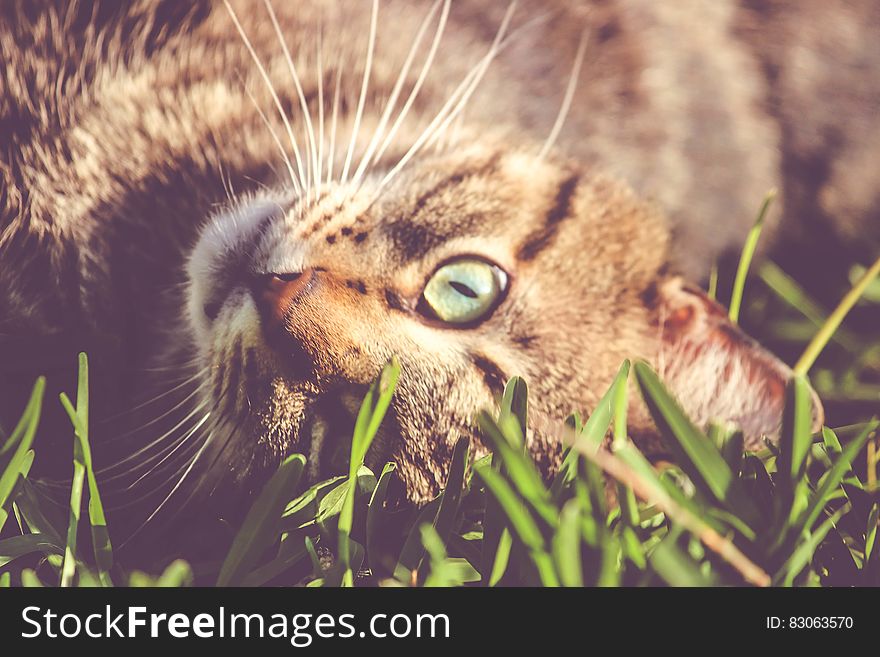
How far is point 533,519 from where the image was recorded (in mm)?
684

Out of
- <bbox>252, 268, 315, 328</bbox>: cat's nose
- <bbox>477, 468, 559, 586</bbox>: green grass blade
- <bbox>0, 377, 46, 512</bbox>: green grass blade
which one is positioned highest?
<bbox>252, 268, 315, 328</bbox>: cat's nose

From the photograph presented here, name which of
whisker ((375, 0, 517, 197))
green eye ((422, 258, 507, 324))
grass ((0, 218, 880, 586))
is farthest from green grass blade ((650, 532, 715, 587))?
whisker ((375, 0, 517, 197))

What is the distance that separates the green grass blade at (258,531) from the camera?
0.71 m

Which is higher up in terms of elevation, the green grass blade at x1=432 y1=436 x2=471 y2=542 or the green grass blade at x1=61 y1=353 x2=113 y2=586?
the green grass blade at x1=61 y1=353 x2=113 y2=586

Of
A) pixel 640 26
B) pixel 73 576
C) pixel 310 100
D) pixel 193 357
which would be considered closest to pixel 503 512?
pixel 73 576

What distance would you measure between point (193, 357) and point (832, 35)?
1.08m

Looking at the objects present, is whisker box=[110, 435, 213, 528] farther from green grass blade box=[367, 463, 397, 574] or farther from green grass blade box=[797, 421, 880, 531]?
green grass blade box=[797, 421, 880, 531]

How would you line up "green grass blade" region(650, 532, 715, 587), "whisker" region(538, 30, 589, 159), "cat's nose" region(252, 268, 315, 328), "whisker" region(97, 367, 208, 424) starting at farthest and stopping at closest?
1. "whisker" region(538, 30, 589, 159)
2. "whisker" region(97, 367, 208, 424)
3. "cat's nose" region(252, 268, 315, 328)
4. "green grass blade" region(650, 532, 715, 587)

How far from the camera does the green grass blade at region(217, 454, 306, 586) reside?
2.33 feet

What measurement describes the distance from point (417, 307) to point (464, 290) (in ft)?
0.17

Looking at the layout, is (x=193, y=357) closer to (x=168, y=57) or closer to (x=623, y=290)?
(x=168, y=57)

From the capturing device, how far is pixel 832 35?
1.38m

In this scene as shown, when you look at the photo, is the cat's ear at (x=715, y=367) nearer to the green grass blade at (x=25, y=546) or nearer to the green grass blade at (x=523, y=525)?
the green grass blade at (x=523, y=525)

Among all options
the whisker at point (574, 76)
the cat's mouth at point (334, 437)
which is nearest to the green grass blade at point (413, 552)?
the cat's mouth at point (334, 437)
